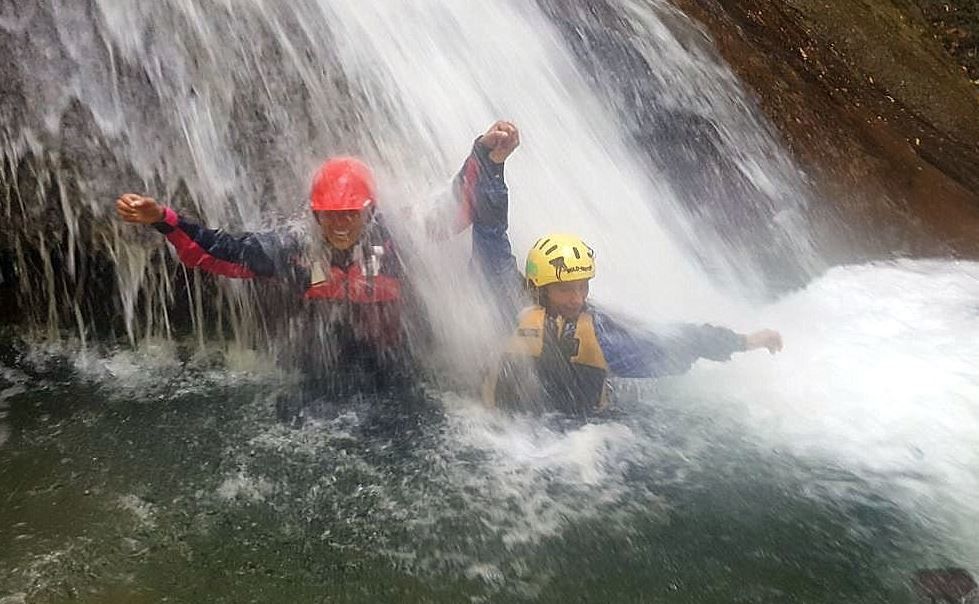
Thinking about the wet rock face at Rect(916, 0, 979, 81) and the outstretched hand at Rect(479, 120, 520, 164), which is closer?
the outstretched hand at Rect(479, 120, 520, 164)

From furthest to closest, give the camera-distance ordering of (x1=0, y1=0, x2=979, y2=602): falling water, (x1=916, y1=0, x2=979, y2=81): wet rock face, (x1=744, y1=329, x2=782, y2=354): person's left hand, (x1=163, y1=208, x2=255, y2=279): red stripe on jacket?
1. (x1=916, y1=0, x2=979, y2=81): wet rock face
2. (x1=744, y1=329, x2=782, y2=354): person's left hand
3. (x1=163, y1=208, x2=255, y2=279): red stripe on jacket
4. (x1=0, y1=0, x2=979, y2=602): falling water

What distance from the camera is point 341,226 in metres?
4.37

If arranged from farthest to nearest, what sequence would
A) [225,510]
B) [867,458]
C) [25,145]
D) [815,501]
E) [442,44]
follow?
[442,44] → [25,145] → [867,458] → [815,501] → [225,510]

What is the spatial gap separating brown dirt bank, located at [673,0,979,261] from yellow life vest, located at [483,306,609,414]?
3290mm

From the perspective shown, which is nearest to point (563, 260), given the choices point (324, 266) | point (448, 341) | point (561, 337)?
point (561, 337)

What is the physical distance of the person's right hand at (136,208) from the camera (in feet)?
12.8

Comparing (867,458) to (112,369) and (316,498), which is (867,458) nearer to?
(316,498)

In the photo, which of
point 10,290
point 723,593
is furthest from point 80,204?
point 723,593

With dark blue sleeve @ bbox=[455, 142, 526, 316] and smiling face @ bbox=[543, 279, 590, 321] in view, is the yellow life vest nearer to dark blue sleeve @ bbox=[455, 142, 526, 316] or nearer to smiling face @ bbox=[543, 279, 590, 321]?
smiling face @ bbox=[543, 279, 590, 321]

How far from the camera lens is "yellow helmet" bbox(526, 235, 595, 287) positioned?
4.29 meters

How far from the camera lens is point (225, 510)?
3719mm

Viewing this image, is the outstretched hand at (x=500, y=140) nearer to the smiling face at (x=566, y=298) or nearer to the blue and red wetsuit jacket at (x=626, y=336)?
the blue and red wetsuit jacket at (x=626, y=336)

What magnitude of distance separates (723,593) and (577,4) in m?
5.02

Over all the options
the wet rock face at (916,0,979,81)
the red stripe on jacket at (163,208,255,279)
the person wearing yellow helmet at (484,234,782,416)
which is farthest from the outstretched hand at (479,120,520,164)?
the wet rock face at (916,0,979,81)
